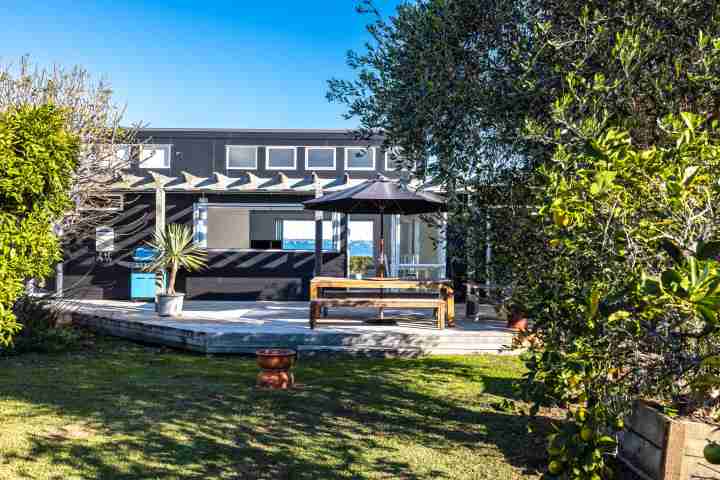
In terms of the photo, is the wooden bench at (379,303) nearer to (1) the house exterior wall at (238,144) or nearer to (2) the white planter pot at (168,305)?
(2) the white planter pot at (168,305)

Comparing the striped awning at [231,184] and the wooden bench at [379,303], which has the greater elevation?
the striped awning at [231,184]

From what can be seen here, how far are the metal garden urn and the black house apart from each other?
22.3 feet

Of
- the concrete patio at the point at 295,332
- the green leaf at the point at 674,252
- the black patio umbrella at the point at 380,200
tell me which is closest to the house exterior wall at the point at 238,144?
the black patio umbrella at the point at 380,200

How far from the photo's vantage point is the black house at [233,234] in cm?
1305

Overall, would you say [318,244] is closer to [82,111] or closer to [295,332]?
[295,332]

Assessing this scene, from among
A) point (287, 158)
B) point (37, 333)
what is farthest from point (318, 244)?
point (37, 333)

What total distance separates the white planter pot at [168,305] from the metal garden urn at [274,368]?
4.47 m

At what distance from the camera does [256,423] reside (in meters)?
4.77

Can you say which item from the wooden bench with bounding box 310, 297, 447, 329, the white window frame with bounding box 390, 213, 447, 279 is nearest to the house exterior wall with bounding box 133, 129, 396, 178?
the white window frame with bounding box 390, 213, 447, 279

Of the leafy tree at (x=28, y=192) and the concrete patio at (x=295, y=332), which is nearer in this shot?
the leafy tree at (x=28, y=192)

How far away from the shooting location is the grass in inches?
150

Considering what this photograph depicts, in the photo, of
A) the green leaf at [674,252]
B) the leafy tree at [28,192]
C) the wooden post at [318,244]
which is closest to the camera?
the green leaf at [674,252]

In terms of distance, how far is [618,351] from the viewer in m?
2.67

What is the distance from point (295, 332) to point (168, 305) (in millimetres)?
3070
